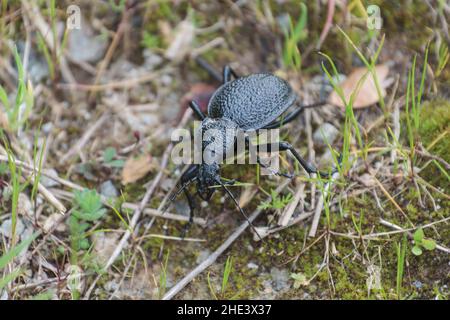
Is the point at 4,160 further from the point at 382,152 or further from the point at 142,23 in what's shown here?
the point at 382,152

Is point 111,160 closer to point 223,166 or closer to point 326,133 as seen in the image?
point 223,166

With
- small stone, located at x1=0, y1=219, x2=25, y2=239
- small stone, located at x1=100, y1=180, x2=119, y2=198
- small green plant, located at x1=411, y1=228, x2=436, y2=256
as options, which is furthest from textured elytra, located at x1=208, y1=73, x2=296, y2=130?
small stone, located at x1=0, y1=219, x2=25, y2=239

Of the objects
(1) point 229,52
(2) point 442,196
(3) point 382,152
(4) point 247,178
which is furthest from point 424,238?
(1) point 229,52

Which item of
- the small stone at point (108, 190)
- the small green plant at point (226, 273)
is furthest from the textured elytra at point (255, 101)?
the small green plant at point (226, 273)

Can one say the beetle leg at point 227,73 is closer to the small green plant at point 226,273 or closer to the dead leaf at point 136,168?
the dead leaf at point 136,168

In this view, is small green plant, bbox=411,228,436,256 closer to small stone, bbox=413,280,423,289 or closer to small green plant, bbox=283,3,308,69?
small stone, bbox=413,280,423,289

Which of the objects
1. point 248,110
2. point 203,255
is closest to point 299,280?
point 203,255
